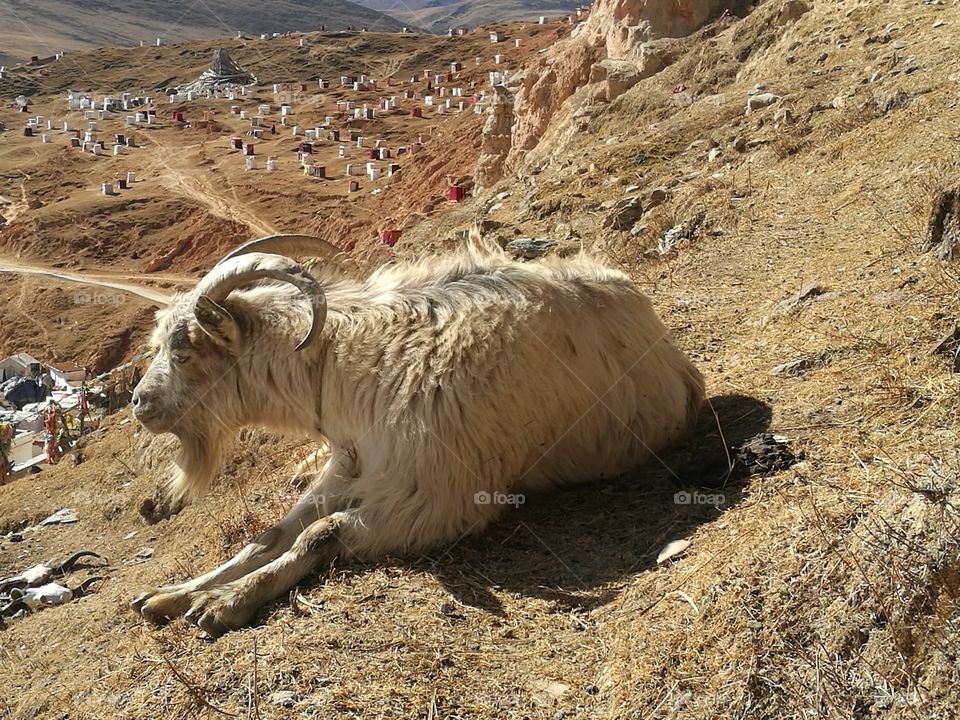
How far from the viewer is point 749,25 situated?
16.8 meters

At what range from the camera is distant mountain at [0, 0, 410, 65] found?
4341 inches

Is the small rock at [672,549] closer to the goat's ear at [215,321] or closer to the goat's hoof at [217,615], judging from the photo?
the goat's hoof at [217,615]

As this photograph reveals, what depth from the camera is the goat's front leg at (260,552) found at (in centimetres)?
433

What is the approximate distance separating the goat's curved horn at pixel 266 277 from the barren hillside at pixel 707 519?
49.7 inches

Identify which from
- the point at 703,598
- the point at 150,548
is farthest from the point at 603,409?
the point at 150,548

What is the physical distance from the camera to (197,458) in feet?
17.4

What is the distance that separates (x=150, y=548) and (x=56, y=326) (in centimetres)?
2603

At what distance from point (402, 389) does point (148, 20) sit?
143m

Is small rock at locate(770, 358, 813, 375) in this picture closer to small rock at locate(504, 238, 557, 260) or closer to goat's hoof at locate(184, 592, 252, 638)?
goat's hoof at locate(184, 592, 252, 638)

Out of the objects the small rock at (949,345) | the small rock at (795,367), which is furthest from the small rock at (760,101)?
the small rock at (949,345)

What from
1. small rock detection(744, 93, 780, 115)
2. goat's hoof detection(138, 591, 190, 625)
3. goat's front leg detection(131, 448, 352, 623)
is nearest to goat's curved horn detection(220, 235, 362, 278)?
goat's front leg detection(131, 448, 352, 623)

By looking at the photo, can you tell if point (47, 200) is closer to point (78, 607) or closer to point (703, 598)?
point (78, 607)

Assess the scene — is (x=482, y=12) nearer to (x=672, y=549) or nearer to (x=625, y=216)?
(x=625, y=216)

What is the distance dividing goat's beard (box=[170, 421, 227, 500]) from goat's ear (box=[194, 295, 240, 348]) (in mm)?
607
